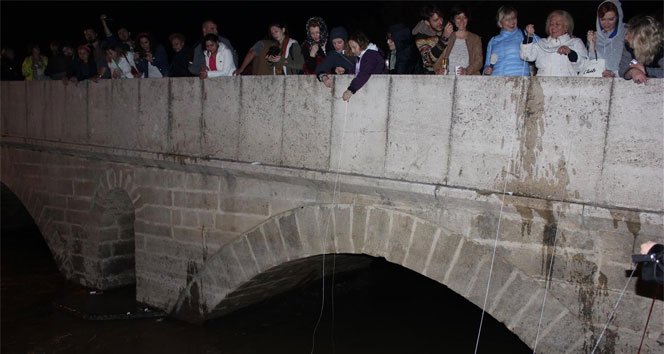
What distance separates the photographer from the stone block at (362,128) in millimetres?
4305

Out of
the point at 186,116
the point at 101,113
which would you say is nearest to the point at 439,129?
the point at 186,116

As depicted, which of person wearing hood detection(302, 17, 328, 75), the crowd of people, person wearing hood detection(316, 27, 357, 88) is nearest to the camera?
the crowd of people

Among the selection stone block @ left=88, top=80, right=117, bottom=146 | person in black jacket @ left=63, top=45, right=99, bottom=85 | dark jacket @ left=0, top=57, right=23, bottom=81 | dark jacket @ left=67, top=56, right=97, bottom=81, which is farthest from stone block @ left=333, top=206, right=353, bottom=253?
dark jacket @ left=0, top=57, right=23, bottom=81

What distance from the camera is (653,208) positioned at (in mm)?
3299

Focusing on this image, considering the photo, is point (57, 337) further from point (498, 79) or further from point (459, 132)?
point (498, 79)

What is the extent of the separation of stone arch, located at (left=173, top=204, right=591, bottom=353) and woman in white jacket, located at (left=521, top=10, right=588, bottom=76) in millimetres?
1439

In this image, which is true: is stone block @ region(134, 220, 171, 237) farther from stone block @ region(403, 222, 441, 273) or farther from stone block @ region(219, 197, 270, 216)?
stone block @ region(403, 222, 441, 273)

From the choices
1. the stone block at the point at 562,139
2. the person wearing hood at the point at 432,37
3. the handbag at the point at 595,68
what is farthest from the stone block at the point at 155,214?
the handbag at the point at 595,68

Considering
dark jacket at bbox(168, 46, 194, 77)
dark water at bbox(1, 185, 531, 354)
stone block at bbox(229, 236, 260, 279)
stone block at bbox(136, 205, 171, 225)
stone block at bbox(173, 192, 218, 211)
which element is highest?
dark jacket at bbox(168, 46, 194, 77)

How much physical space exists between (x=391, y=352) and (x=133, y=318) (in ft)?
10.1

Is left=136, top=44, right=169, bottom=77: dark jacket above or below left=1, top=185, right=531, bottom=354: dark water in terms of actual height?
above

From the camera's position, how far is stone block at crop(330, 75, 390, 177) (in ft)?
14.1

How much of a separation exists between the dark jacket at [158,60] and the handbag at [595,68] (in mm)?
4818

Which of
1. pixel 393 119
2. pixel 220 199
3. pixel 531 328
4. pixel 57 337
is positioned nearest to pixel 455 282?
→ pixel 531 328
